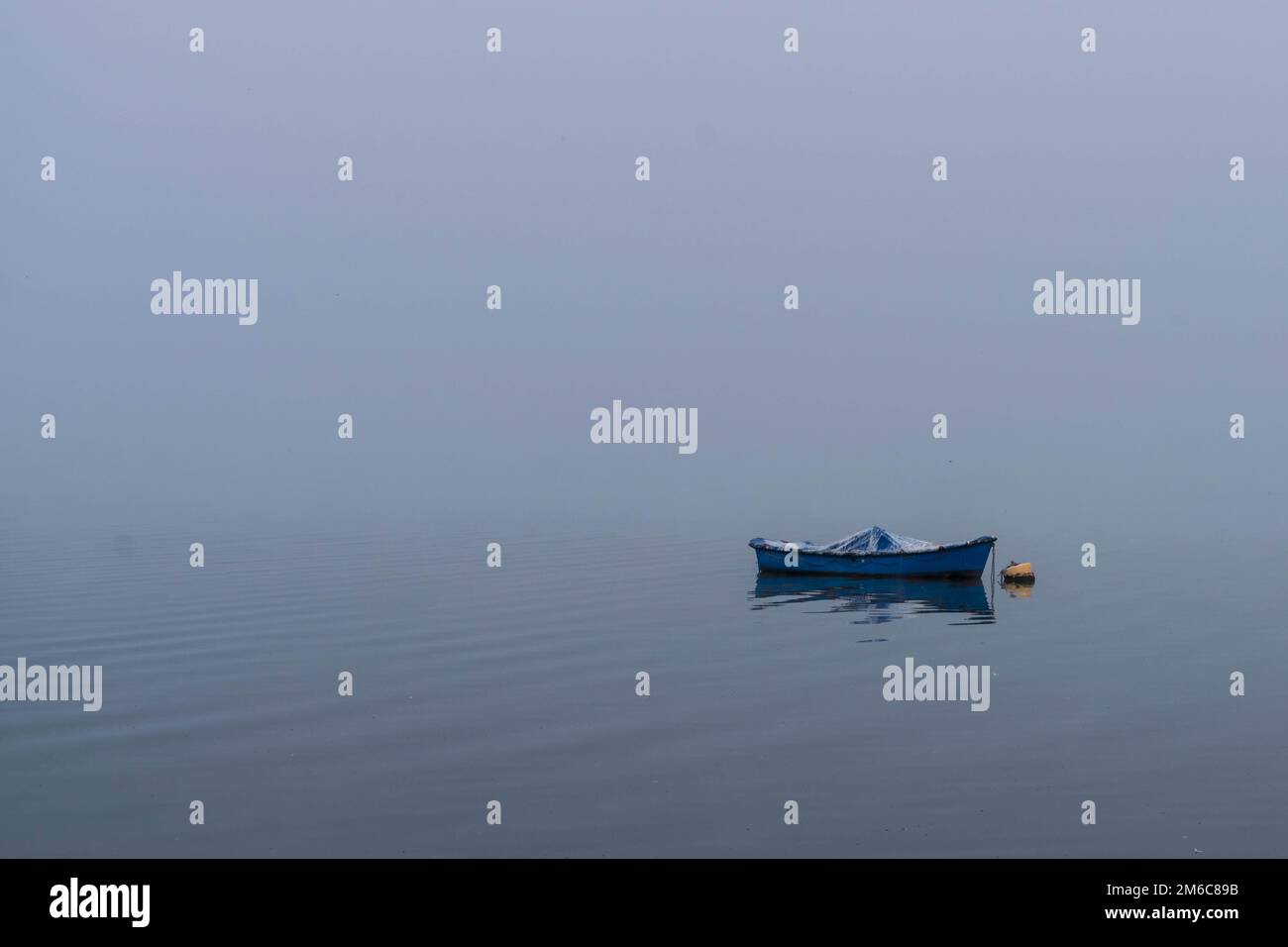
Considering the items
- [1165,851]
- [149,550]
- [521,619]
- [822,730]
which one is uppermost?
[149,550]

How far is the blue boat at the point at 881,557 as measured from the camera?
6838 cm

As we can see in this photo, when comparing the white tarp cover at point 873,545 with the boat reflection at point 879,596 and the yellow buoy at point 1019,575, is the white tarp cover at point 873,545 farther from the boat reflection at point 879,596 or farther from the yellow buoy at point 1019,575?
the yellow buoy at point 1019,575

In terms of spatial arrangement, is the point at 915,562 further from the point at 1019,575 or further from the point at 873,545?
the point at 1019,575

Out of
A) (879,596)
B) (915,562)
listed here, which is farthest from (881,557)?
(879,596)

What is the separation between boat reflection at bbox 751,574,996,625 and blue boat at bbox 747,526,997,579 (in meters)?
0.61

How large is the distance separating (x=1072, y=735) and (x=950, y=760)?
16.0 ft

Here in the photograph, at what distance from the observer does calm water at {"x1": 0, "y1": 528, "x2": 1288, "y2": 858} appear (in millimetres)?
24328

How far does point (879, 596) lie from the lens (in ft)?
208

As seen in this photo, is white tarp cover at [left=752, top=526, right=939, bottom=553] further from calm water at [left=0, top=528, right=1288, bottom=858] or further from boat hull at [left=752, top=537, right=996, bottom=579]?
calm water at [left=0, top=528, right=1288, bottom=858]

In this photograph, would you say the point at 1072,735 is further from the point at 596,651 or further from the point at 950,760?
the point at 596,651

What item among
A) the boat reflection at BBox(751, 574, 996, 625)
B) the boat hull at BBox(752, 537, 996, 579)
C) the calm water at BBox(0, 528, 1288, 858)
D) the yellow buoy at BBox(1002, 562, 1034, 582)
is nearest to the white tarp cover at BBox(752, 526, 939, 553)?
the boat hull at BBox(752, 537, 996, 579)

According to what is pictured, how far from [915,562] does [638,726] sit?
126 ft
